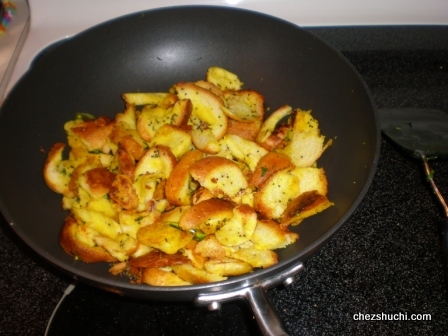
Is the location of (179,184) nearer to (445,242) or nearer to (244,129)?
(244,129)

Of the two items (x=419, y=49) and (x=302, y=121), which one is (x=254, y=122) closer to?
(x=302, y=121)

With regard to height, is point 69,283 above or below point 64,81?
below

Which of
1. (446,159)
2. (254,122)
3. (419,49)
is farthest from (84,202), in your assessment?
(419,49)

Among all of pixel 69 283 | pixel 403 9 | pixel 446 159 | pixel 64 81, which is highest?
pixel 403 9

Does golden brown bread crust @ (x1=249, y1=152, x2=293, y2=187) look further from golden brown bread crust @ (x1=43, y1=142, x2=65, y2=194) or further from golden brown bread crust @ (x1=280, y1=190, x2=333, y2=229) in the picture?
golden brown bread crust @ (x1=43, y1=142, x2=65, y2=194)

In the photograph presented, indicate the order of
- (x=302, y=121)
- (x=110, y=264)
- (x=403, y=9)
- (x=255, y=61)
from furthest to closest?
(x=403, y=9), (x=255, y=61), (x=302, y=121), (x=110, y=264)

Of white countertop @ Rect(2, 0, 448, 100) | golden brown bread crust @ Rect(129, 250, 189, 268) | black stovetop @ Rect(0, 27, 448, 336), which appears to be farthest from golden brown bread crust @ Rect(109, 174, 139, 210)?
white countertop @ Rect(2, 0, 448, 100)

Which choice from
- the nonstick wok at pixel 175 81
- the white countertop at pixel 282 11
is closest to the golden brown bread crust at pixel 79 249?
the nonstick wok at pixel 175 81
